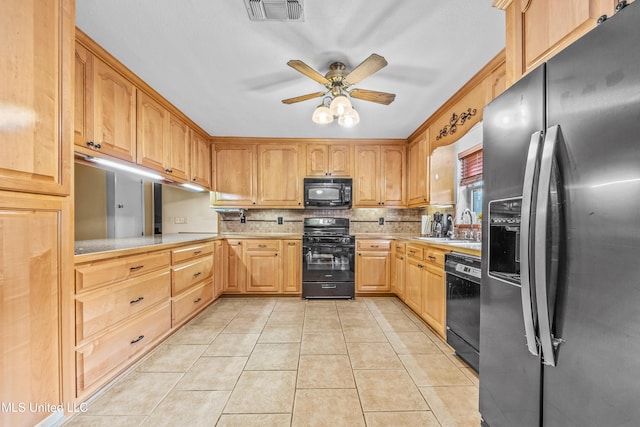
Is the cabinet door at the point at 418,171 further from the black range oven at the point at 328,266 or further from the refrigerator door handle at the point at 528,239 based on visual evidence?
the refrigerator door handle at the point at 528,239

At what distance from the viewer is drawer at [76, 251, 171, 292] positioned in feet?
4.84

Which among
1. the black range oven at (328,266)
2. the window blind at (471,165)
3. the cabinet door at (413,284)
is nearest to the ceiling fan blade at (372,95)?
the window blind at (471,165)

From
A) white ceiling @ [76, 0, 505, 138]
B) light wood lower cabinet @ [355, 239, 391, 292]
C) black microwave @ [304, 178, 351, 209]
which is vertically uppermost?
white ceiling @ [76, 0, 505, 138]

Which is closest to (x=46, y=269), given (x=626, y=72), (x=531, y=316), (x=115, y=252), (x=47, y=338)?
(x=47, y=338)

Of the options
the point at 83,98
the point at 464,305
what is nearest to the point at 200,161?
the point at 83,98

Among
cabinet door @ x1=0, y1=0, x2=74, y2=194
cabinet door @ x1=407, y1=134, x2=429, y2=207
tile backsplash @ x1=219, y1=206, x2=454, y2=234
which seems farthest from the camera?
tile backsplash @ x1=219, y1=206, x2=454, y2=234

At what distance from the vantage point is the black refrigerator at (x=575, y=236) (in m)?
0.64

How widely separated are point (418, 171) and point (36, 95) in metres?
3.48

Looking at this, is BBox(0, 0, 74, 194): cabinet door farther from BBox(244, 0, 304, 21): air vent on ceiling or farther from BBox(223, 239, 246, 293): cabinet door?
BBox(223, 239, 246, 293): cabinet door

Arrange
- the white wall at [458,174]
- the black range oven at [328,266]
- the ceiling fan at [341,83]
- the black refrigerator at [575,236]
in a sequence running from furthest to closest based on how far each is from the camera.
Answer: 1. the black range oven at [328,266]
2. the white wall at [458,174]
3. the ceiling fan at [341,83]
4. the black refrigerator at [575,236]

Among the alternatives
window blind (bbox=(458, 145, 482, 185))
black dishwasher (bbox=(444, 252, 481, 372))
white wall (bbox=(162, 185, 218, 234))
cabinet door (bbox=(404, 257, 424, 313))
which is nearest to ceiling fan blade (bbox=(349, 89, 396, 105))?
window blind (bbox=(458, 145, 482, 185))

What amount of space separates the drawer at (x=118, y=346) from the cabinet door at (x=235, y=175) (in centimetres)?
183

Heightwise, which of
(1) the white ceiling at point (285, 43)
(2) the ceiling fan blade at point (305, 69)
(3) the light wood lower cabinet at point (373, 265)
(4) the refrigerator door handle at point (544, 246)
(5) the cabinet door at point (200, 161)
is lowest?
(3) the light wood lower cabinet at point (373, 265)

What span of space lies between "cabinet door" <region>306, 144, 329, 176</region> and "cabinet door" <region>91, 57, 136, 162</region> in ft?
7.12
